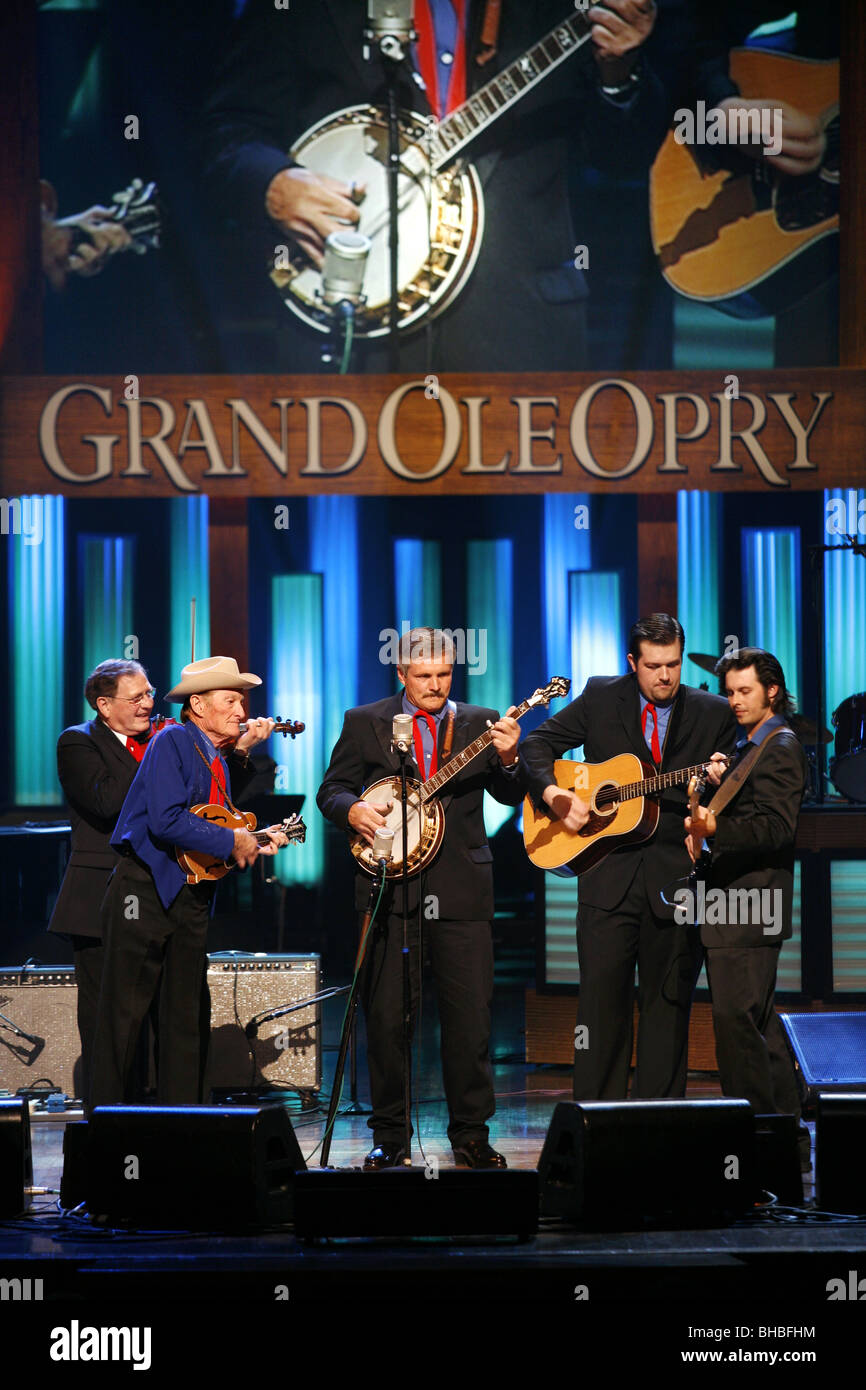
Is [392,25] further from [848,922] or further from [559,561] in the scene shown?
[848,922]

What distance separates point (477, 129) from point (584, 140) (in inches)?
26.7

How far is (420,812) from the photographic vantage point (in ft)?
16.3

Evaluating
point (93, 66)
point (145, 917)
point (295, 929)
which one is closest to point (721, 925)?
point (145, 917)

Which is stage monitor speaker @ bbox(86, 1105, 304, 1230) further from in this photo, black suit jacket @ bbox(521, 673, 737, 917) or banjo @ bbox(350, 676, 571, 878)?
black suit jacket @ bbox(521, 673, 737, 917)

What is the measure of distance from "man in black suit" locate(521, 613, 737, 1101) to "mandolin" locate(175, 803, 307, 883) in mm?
866

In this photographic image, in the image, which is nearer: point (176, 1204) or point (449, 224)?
point (176, 1204)

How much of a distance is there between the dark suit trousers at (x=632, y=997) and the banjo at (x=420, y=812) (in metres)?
0.61

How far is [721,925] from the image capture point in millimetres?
4754

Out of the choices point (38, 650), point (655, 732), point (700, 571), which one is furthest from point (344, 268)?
point (655, 732)

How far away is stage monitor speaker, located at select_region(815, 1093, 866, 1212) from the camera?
13.0 feet

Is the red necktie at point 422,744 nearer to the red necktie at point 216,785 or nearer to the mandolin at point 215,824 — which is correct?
the mandolin at point 215,824

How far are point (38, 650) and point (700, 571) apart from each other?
4349 millimetres
